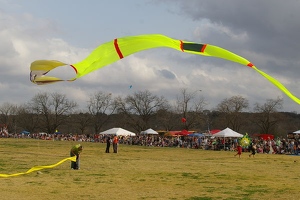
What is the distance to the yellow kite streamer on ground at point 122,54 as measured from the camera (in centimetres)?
720

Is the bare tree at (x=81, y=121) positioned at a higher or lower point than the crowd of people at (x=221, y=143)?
higher

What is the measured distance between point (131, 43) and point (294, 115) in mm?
91125

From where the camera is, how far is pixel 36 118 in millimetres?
105750

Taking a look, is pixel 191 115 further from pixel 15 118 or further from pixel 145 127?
pixel 15 118

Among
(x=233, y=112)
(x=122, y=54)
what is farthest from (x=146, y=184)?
(x=233, y=112)

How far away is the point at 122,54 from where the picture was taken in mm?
7344

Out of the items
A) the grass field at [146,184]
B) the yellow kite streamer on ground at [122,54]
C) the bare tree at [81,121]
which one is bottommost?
the grass field at [146,184]

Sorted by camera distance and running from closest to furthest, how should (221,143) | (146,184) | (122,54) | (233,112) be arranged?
(122,54) → (146,184) → (221,143) → (233,112)

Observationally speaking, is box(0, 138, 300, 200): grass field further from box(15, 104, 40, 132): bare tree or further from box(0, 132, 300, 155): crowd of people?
box(15, 104, 40, 132): bare tree

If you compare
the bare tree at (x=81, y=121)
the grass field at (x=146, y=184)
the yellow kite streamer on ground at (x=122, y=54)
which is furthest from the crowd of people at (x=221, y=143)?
the bare tree at (x=81, y=121)

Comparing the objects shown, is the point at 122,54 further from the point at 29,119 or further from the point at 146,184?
the point at 29,119

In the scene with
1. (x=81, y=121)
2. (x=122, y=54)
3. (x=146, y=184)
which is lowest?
(x=146, y=184)

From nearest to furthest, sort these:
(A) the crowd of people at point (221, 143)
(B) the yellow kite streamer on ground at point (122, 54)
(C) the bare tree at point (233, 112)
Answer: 1. (B) the yellow kite streamer on ground at point (122, 54)
2. (A) the crowd of people at point (221, 143)
3. (C) the bare tree at point (233, 112)

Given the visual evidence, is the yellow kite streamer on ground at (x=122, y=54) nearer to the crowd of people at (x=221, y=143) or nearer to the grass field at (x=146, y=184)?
the grass field at (x=146, y=184)
